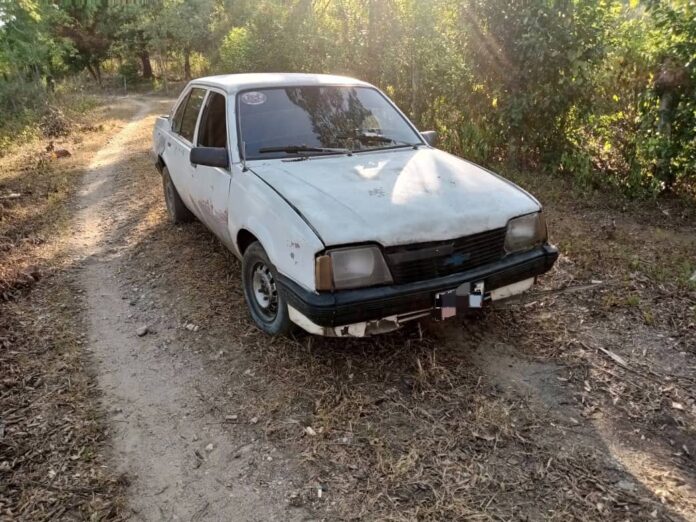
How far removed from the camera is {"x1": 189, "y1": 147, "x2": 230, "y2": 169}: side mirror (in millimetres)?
3600

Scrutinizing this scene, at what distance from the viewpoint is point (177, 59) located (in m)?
34.0

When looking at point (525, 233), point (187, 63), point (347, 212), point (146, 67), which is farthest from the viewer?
point (146, 67)

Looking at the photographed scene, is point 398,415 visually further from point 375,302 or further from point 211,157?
point 211,157

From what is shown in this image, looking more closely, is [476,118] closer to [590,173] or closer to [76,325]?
[590,173]

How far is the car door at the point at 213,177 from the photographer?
3793 mm

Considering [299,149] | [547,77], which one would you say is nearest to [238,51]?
[547,77]

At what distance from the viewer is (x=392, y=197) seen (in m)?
3.07

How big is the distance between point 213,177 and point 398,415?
→ 2.31 meters

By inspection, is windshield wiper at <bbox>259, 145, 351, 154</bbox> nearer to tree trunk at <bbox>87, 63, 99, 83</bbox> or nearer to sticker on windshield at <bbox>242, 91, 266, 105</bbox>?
sticker on windshield at <bbox>242, 91, 266, 105</bbox>

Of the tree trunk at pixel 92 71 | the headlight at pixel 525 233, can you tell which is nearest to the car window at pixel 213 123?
the headlight at pixel 525 233

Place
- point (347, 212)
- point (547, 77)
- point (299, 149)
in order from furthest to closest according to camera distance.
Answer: point (547, 77), point (299, 149), point (347, 212)

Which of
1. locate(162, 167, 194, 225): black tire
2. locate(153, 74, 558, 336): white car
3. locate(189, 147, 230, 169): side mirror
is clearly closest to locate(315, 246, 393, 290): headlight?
locate(153, 74, 558, 336): white car

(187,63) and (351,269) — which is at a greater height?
(187,63)

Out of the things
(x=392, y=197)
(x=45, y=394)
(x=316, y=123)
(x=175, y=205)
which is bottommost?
(x=45, y=394)
